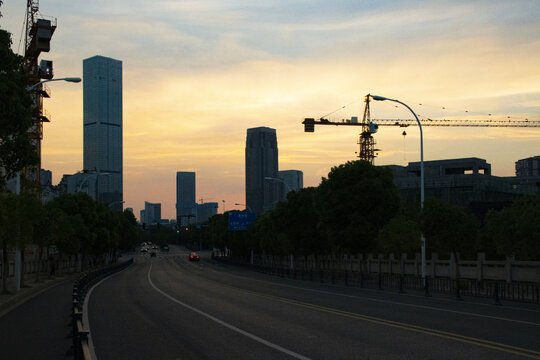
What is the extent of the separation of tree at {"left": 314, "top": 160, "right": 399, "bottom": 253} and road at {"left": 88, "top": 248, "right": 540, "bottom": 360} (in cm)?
2170

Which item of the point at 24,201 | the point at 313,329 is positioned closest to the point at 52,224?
the point at 24,201

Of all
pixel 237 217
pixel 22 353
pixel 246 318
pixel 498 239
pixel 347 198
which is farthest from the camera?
pixel 237 217

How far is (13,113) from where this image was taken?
57.3ft

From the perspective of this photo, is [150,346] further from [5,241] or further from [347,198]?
[347,198]

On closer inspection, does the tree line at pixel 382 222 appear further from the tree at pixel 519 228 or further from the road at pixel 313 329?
the road at pixel 313 329

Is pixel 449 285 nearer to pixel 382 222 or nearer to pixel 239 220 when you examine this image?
pixel 382 222

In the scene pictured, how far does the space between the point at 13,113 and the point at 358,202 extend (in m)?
35.7

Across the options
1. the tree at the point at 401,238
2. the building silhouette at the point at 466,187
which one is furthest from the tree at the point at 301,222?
the building silhouette at the point at 466,187

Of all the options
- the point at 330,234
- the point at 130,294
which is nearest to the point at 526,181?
the point at 330,234

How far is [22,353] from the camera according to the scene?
1407cm

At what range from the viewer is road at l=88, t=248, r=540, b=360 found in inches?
529

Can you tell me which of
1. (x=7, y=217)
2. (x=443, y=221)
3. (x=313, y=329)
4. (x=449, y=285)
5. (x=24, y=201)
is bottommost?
(x=449, y=285)

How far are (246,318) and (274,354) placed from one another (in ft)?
24.3

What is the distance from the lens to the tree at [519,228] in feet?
104
